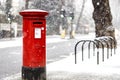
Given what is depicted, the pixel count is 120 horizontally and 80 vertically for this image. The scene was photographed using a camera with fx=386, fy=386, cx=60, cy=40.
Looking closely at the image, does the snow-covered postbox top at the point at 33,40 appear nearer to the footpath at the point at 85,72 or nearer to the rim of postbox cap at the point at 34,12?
the rim of postbox cap at the point at 34,12

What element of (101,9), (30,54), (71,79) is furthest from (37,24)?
(101,9)

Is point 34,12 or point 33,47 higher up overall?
point 34,12

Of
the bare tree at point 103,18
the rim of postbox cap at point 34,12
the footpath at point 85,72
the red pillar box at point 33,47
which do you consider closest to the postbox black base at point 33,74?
the red pillar box at point 33,47

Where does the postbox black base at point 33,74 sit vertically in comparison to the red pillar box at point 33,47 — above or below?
below

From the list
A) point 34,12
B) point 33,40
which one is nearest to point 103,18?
point 33,40

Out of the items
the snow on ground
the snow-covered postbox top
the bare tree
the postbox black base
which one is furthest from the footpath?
the bare tree

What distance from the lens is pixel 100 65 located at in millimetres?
12516

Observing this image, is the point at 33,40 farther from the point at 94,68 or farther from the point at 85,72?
the point at 94,68

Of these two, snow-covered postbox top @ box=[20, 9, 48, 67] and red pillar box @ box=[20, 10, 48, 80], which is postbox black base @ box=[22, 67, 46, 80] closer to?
red pillar box @ box=[20, 10, 48, 80]

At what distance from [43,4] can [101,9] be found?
38191 mm

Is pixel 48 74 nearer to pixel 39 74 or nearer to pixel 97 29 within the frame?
pixel 39 74

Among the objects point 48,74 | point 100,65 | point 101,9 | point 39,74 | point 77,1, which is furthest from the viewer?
point 77,1

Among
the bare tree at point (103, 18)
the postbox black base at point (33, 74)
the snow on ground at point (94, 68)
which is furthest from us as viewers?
the bare tree at point (103, 18)

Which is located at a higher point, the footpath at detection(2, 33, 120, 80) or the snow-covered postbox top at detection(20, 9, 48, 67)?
the snow-covered postbox top at detection(20, 9, 48, 67)
